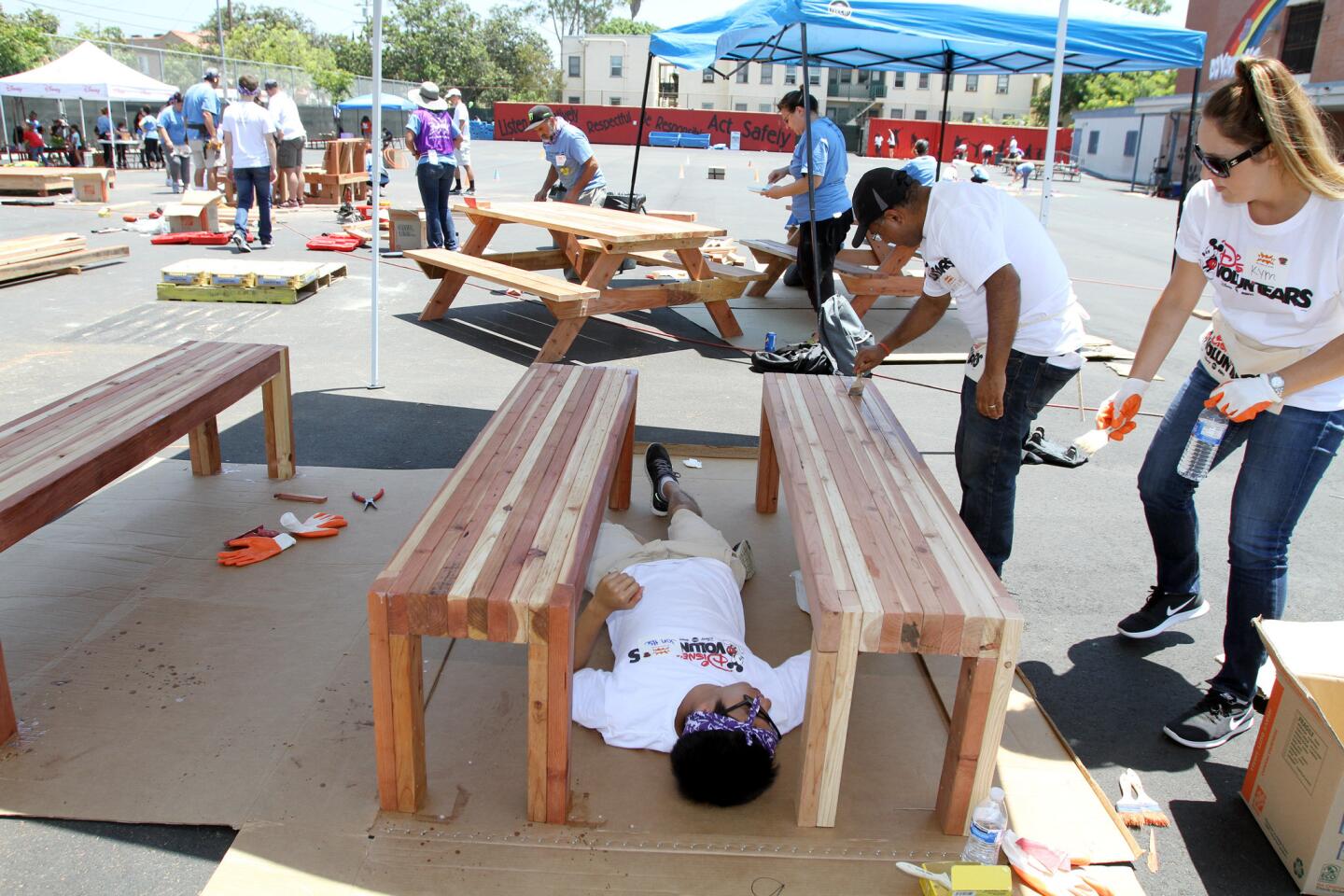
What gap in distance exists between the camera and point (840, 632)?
212cm

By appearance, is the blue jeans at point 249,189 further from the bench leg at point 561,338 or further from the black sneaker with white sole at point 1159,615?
the black sneaker with white sole at point 1159,615

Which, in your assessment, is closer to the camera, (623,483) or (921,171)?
(623,483)

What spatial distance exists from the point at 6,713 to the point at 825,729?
2.16 metres

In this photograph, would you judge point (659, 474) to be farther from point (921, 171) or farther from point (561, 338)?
point (561, 338)

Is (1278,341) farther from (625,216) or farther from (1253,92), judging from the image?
(625,216)

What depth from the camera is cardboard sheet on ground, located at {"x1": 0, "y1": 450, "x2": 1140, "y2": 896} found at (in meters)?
2.17

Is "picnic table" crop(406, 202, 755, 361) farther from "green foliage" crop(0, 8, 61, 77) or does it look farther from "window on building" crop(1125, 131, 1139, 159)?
"green foliage" crop(0, 8, 61, 77)

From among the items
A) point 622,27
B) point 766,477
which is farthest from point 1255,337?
point 622,27

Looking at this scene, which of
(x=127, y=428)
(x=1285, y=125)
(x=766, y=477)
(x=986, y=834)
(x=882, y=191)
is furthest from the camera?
(x=766, y=477)

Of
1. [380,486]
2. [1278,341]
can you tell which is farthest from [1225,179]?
[380,486]

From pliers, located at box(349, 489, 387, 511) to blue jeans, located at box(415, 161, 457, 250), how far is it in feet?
20.2

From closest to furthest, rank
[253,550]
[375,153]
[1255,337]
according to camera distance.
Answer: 1. [1255,337]
2. [253,550]
3. [375,153]

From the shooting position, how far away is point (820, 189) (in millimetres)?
7660

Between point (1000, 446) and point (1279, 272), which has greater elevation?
point (1279, 272)
